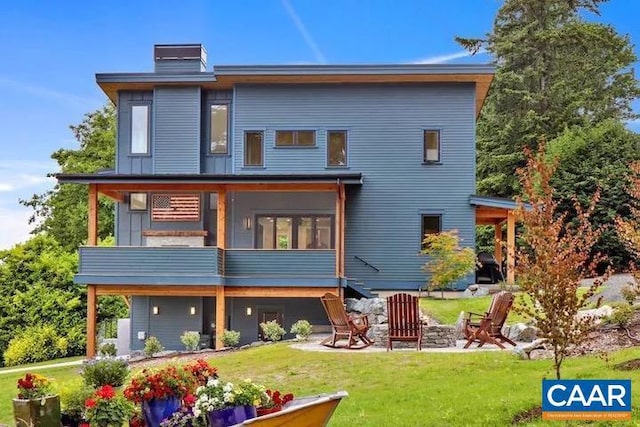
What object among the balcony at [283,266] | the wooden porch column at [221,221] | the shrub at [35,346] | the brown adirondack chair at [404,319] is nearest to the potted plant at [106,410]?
the brown adirondack chair at [404,319]

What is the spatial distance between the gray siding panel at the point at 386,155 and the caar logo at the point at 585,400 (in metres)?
13.3

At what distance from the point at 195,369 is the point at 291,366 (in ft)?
16.2

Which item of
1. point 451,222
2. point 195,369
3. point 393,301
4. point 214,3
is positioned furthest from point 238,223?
point 195,369

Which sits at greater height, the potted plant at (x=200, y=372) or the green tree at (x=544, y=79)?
the green tree at (x=544, y=79)

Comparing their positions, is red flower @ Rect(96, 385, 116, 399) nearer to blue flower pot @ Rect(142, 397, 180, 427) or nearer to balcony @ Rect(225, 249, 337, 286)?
blue flower pot @ Rect(142, 397, 180, 427)

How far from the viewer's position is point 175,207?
21734 millimetres

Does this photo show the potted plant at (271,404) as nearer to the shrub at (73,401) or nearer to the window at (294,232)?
the shrub at (73,401)

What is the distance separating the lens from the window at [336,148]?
72.1ft

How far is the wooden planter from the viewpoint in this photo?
24.2ft

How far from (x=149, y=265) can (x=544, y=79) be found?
2469cm

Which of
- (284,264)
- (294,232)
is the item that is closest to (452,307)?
(284,264)

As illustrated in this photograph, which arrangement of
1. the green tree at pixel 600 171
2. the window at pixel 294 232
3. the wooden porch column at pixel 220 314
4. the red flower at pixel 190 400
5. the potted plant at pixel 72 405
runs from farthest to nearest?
1. the green tree at pixel 600 171
2. the window at pixel 294 232
3. the wooden porch column at pixel 220 314
4. the potted plant at pixel 72 405
5. the red flower at pixel 190 400

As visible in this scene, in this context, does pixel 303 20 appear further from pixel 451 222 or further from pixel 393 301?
pixel 393 301

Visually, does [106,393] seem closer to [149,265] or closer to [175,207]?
[149,265]
